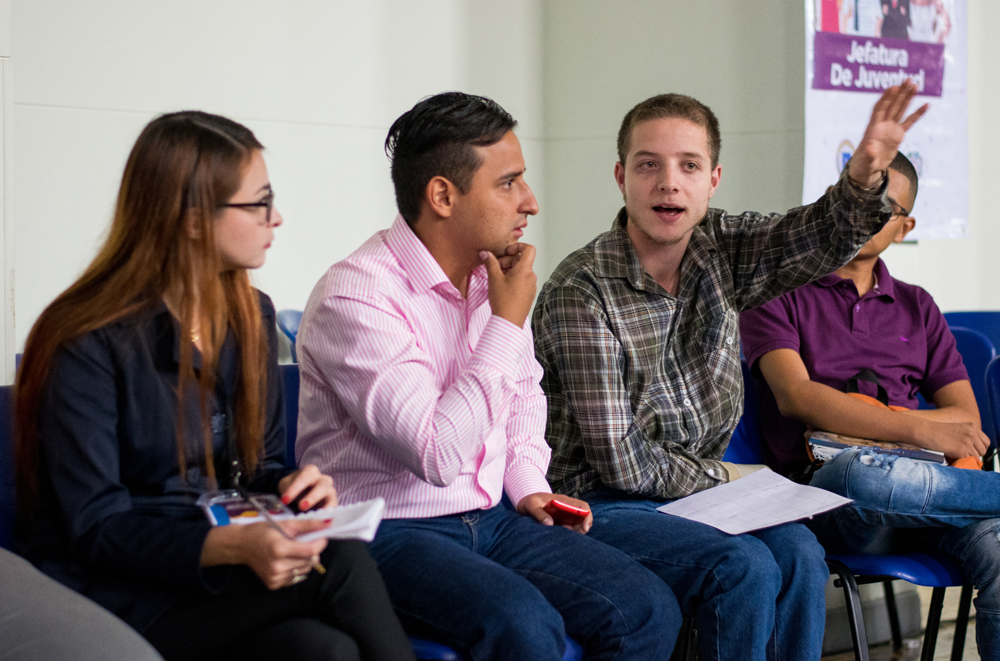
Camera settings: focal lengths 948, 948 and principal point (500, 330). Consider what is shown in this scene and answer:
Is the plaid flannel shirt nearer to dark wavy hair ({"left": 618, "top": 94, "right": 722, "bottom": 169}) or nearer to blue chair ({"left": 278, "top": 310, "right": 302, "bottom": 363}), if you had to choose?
dark wavy hair ({"left": 618, "top": 94, "right": 722, "bottom": 169})

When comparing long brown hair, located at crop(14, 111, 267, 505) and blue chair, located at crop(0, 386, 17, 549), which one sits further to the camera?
blue chair, located at crop(0, 386, 17, 549)

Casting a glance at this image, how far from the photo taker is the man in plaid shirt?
1.89 metres

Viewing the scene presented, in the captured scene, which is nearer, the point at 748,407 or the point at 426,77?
the point at 748,407

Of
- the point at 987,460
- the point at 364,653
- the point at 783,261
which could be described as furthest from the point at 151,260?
the point at 987,460

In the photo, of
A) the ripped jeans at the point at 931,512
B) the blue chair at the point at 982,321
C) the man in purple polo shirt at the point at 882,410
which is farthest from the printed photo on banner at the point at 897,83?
the ripped jeans at the point at 931,512

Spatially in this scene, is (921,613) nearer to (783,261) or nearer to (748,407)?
(748,407)

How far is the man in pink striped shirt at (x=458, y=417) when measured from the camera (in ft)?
5.10

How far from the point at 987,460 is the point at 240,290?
2.16m

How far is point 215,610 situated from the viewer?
1.33 metres

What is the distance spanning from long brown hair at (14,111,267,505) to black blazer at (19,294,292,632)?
25mm

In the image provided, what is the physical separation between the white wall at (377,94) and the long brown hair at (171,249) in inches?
65.7

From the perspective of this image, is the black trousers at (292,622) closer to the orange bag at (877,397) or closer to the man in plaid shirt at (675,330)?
the man in plaid shirt at (675,330)

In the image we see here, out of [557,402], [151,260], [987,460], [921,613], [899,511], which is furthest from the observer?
[921,613]

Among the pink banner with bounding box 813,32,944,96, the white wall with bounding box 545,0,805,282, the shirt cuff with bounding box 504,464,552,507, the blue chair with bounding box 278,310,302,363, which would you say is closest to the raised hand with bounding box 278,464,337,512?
the shirt cuff with bounding box 504,464,552,507
